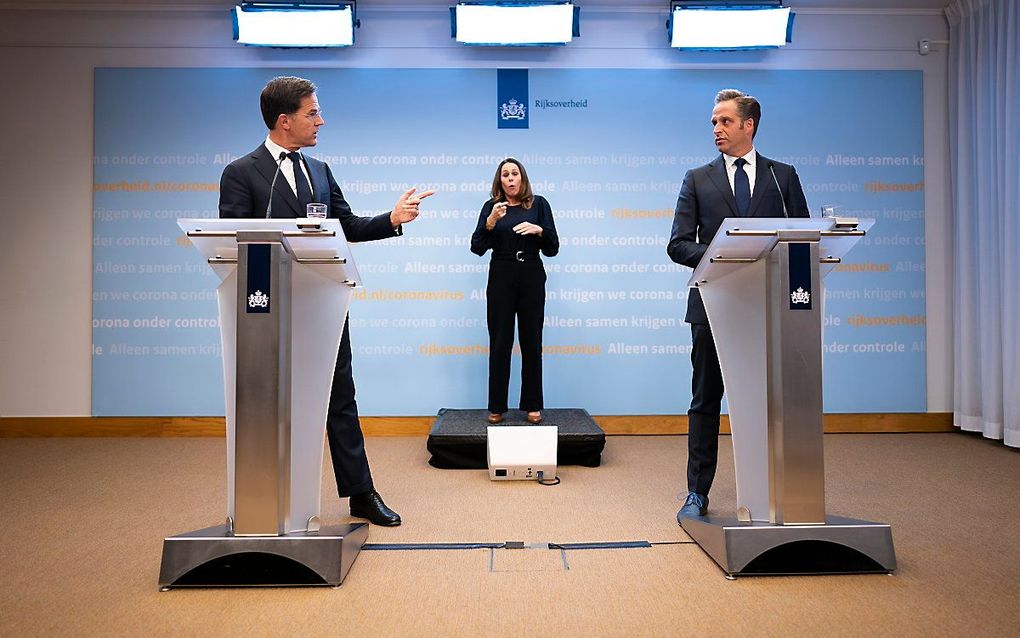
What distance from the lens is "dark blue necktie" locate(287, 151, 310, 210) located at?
2512mm

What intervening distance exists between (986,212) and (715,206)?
9.62ft

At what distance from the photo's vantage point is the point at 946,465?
3.81 meters

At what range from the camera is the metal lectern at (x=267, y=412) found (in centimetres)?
203

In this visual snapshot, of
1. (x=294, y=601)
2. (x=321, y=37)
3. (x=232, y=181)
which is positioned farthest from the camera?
(x=321, y=37)

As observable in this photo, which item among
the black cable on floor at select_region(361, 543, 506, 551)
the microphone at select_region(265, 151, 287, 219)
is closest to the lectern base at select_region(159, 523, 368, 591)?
the black cable on floor at select_region(361, 543, 506, 551)

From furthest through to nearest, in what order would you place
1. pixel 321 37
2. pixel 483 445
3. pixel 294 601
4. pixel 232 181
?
1. pixel 321 37
2. pixel 483 445
3. pixel 232 181
4. pixel 294 601

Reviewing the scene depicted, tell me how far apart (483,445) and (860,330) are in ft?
9.57

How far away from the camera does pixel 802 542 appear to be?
223 centimetres

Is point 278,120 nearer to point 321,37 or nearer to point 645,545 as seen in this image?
point 645,545

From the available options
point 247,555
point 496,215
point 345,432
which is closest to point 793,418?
point 345,432

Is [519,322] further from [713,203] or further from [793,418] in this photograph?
[793,418]

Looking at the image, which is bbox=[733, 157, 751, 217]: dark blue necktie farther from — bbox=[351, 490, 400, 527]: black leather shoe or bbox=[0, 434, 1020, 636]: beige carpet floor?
bbox=[351, 490, 400, 527]: black leather shoe

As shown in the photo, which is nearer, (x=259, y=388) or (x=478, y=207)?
(x=259, y=388)

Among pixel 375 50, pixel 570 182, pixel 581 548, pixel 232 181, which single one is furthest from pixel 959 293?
pixel 232 181
